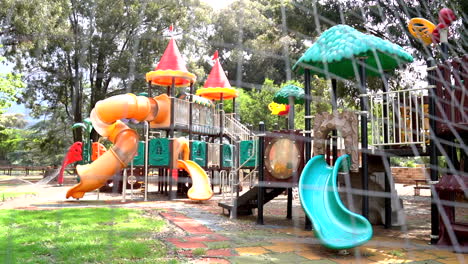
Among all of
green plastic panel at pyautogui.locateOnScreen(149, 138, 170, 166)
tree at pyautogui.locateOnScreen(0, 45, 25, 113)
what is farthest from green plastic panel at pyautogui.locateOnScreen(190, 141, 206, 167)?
tree at pyautogui.locateOnScreen(0, 45, 25, 113)

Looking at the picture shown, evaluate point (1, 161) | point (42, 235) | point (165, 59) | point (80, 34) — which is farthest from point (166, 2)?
point (1, 161)

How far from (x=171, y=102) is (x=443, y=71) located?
773 cm

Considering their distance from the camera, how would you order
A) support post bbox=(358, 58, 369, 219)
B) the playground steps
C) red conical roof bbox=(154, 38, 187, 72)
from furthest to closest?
1. red conical roof bbox=(154, 38, 187, 72)
2. the playground steps
3. support post bbox=(358, 58, 369, 219)

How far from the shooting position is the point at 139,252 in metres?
4.09

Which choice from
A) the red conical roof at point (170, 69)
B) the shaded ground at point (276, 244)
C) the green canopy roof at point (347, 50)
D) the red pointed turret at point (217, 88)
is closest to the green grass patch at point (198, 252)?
the shaded ground at point (276, 244)

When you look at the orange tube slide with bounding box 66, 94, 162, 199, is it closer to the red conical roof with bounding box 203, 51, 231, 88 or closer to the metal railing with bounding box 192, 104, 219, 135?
the metal railing with bounding box 192, 104, 219, 135

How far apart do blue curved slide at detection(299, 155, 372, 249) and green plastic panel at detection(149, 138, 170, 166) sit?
20.5ft

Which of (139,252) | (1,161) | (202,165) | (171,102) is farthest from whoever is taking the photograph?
(1,161)

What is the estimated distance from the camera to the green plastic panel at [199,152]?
11.8 metres

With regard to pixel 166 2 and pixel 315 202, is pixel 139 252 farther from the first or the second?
pixel 166 2

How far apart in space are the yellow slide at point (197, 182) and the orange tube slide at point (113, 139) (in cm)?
159

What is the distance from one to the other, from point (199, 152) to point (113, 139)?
8.90 feet

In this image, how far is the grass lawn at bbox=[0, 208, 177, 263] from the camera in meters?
3.87

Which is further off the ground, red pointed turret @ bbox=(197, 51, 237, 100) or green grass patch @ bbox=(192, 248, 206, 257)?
red pointed turret @ bbox=(197, 51, 237, 100)
